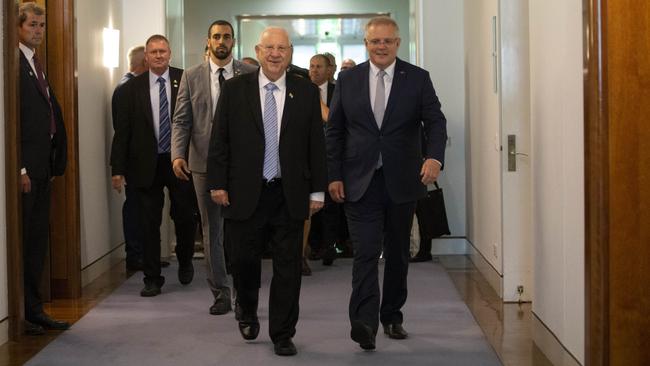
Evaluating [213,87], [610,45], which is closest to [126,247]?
[213,87]

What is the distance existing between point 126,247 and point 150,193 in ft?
4.21

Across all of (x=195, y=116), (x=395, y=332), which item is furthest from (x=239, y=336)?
(x=195, y=116)

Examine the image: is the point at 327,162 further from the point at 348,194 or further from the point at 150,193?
the point at 150,193

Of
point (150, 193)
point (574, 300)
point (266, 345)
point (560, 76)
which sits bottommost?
point (266, 345)

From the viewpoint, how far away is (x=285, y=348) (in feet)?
16.0

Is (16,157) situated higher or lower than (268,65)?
lower

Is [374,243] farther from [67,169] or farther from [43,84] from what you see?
[67,169]

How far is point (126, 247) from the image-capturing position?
801 centimetres

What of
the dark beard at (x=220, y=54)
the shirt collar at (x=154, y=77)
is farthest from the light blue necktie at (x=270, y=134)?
the shirt collar at (x=154, y=77)

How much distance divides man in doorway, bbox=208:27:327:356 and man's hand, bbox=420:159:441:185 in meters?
0.48

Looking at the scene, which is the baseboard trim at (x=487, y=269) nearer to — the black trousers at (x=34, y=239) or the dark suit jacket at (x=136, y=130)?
the dark suit jacket at (x=136, y=130)

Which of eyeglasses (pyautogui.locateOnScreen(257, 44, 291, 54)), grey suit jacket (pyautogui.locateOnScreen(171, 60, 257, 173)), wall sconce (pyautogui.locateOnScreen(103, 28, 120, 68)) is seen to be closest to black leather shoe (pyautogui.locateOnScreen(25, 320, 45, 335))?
grey suit jacket (pyautogui.locateOnScreen(171, 60, 257, 173))

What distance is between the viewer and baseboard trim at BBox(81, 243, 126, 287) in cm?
724

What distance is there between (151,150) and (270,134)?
2.13 m
